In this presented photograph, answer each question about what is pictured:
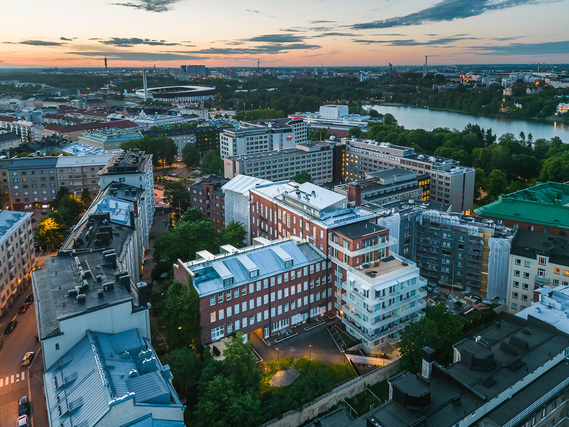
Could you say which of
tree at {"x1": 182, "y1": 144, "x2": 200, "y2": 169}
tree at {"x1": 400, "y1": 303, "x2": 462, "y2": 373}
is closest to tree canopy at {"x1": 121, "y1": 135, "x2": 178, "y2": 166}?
tree at {"x1": 182, "y1": 144, "x2": 200, "y2": 169}

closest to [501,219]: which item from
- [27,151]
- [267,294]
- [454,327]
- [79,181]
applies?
[454,327]

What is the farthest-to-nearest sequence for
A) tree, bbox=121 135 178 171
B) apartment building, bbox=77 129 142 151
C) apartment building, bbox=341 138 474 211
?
apartment building, bbox=77 129 142 151
tree, bbox=121 135 178 171
apartment building, bbox=341 138 474 211

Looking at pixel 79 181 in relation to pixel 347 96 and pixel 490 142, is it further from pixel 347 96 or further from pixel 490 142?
pixel 347 96

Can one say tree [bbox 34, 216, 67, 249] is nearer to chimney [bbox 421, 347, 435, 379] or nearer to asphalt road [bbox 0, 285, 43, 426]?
asphalt road [bbox 0, 285, 43, 426]

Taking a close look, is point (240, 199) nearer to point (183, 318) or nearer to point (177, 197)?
point (177, 197)

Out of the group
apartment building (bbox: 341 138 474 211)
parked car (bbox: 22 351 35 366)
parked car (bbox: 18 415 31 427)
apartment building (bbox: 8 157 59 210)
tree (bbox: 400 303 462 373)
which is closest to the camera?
parked car (bbox: 18 415 31 427)

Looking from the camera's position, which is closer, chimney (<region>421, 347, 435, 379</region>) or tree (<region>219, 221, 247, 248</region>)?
chimney (<region>421, 347, 435, 379</region>)

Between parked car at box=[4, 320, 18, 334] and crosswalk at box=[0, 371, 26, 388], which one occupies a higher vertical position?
parked car at box=[4, 320, 18, 334]

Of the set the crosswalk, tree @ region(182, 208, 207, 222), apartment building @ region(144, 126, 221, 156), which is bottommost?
the crosswalk
